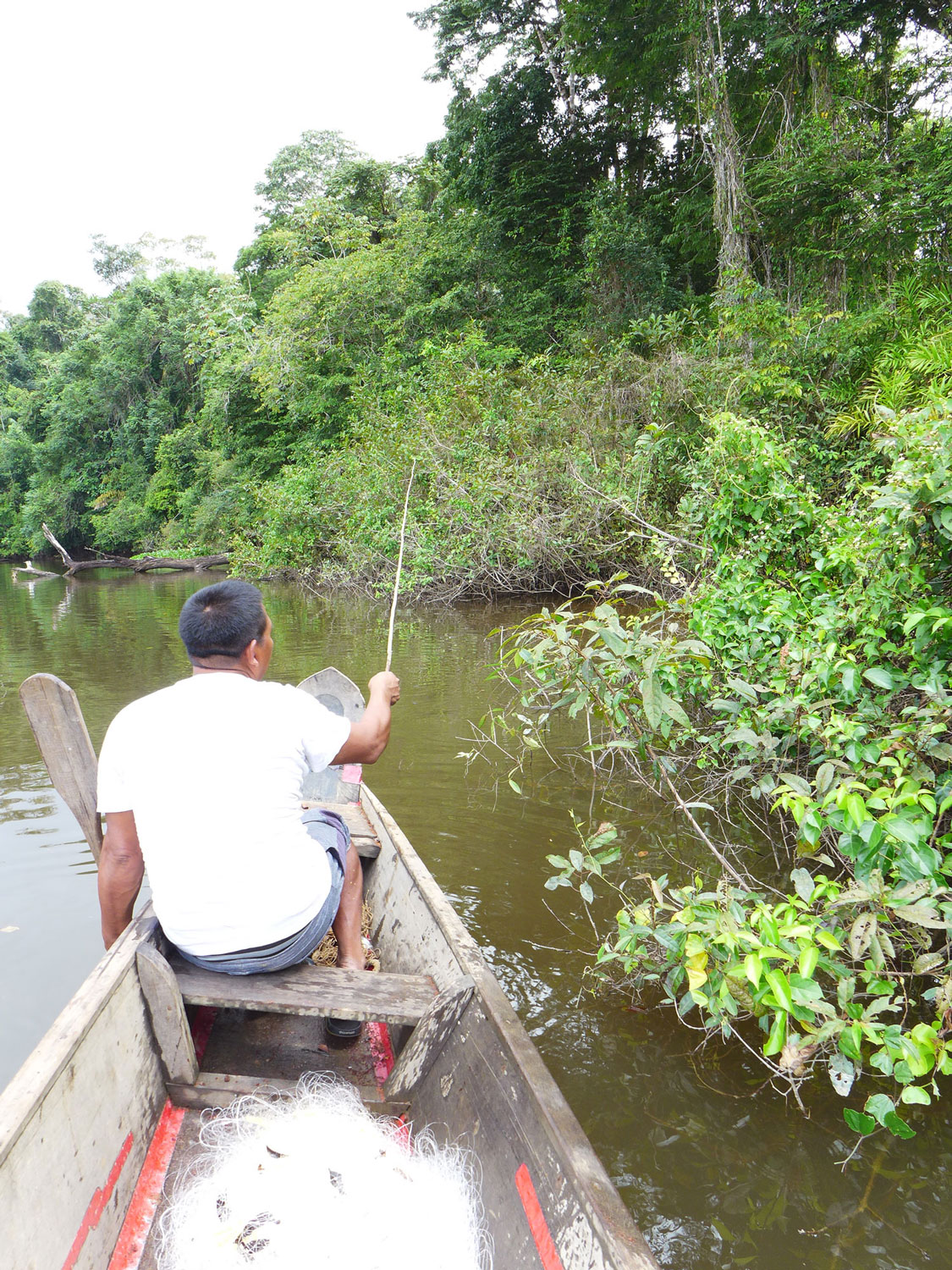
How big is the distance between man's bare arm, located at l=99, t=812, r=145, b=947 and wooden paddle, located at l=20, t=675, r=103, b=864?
0.52 m

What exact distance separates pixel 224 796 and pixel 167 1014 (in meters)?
0.60

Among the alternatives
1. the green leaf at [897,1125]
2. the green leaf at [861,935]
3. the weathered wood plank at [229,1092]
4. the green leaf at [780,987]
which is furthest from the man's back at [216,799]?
the green leaf at [897,1125]

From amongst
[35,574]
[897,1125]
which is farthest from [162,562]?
[897,1125]

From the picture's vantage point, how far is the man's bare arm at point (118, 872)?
86.0 inches

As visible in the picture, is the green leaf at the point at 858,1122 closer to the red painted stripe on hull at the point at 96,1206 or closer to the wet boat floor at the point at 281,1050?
the wet boat floor at the point at 281,1050

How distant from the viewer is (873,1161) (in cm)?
221

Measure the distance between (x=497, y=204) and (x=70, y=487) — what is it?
72.0 ft

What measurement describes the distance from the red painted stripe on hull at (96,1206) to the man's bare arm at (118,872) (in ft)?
1.99

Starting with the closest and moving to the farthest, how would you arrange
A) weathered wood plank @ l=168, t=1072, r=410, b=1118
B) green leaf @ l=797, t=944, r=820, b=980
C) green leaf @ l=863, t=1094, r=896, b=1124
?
green leaf @ l=797, t=944, r=820, b=980, green leaf @ l=863, t=1094, r=896, b=1124, weathered wood plank @ l=168, t=1072, r=410, b=1118

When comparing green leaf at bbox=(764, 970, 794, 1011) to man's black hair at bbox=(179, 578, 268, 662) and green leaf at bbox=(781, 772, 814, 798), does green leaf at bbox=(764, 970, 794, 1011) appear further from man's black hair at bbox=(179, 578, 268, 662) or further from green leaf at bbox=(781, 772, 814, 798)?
man's black hair at bbox=(179, 578, 268, 662)

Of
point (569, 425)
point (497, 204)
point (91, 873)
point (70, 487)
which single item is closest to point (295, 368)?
point (497, 204)

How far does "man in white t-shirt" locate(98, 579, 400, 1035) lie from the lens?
2008 millimetres

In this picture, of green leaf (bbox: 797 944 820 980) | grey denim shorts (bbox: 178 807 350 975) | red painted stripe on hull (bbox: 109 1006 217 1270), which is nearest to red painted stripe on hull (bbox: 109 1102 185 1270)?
red painted stripe on hull (bbox: 109 1006 217 1270)

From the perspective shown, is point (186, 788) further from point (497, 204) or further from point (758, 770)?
point (497, 204)
